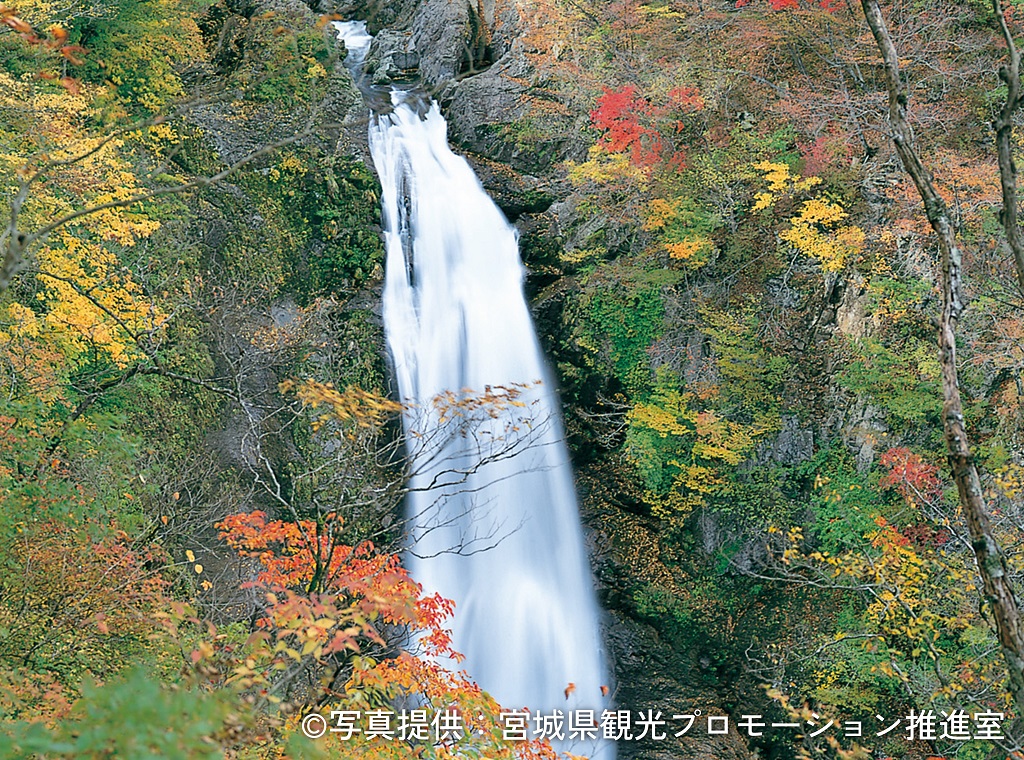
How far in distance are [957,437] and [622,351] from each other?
9.82m

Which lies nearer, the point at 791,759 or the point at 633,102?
the point at 791,759

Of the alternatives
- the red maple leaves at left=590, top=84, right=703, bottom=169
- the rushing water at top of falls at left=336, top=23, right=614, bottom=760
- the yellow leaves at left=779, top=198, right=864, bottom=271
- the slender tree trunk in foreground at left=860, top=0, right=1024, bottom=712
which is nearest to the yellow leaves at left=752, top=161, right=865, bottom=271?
the yellow leaves at left=779, top=198, right=864, bottom=271

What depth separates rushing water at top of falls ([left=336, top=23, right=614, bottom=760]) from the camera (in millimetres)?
11531

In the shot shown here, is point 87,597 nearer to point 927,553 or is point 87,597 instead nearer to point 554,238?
point 927,553

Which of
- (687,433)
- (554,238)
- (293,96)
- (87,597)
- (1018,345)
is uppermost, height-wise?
(293,96)

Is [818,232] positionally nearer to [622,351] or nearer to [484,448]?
[622,351]

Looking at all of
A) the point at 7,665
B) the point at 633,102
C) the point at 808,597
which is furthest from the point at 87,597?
the point at 633,102

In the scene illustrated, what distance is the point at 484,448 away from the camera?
12320 mm

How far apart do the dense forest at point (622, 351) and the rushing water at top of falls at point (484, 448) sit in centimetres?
43

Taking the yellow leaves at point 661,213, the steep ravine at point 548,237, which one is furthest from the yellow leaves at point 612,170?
the steep ravine at point 548,237

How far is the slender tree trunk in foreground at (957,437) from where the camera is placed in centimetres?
314

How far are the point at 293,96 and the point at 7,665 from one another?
1275 centimetres

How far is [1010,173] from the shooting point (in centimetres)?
334

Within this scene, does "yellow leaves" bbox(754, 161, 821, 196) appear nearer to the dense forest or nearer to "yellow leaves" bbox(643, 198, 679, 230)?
the dense forest
